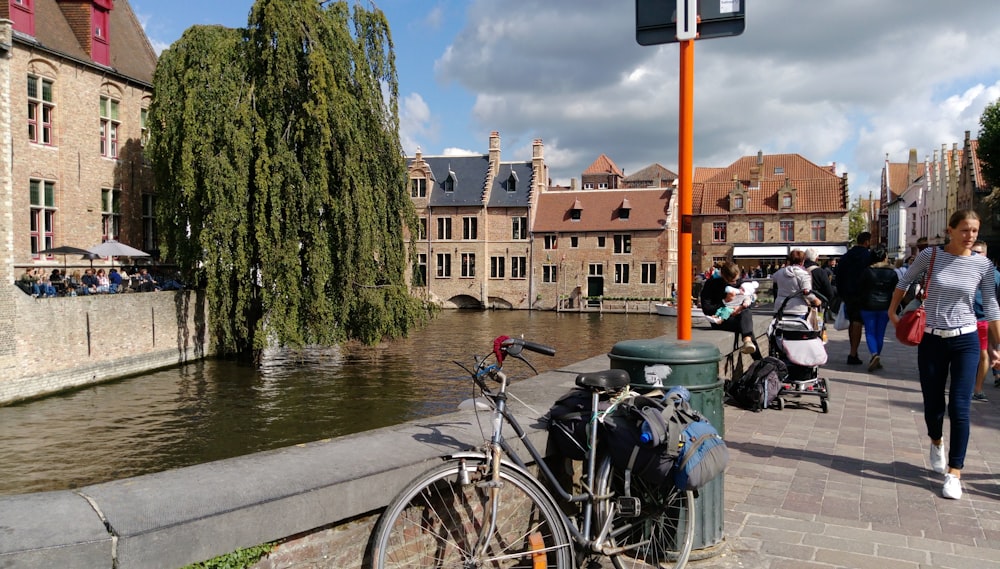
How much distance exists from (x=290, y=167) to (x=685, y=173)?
1521cm

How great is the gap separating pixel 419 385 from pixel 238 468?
16.8m

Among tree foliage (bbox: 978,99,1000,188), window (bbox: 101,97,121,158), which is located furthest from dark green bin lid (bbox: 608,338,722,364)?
tree foliage (bbox: 978,99,1000,188)

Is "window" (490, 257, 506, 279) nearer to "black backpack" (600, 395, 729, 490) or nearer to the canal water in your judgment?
the canal water

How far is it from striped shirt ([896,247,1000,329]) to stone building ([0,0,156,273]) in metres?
20.8

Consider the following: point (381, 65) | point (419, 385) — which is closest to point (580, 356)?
point (419, 385)

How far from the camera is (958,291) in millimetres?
4941

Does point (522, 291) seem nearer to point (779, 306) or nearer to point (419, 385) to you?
point (419, 385)

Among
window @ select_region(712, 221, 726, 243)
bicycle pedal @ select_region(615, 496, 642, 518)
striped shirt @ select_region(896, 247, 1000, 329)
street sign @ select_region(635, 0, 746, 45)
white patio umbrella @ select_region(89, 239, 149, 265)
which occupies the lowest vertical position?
bicycle pedal @ select_region(615, 496, 642, 518)

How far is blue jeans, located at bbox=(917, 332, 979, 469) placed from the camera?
16.1ft

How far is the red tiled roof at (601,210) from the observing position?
5319cm

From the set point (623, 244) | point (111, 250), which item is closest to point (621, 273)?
point (623, 244)

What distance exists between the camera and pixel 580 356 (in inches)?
1042

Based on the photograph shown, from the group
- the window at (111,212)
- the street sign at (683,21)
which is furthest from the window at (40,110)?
the street sign at (683,21)

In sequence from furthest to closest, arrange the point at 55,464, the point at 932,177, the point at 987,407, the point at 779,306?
1. the point at 932,177
2. the point at 55,464
3. the point at 779,306
4. the point at 987,407
